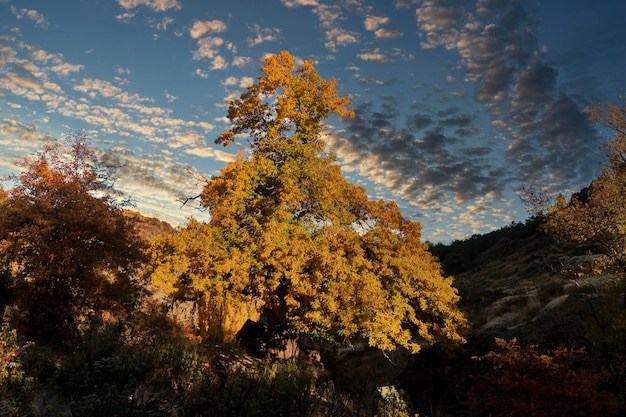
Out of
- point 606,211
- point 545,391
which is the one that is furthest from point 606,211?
point 545,391

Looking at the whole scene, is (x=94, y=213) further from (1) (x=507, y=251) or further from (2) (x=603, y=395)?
(1) (x=507, y=251)

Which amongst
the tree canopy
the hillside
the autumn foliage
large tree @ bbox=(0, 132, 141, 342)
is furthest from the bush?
the tree canopy

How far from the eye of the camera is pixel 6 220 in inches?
524

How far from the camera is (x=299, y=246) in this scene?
52.2 feet

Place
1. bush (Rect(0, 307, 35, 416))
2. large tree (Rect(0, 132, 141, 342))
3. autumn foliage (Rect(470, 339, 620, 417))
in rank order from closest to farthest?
bush (Rect(0, 307, 35, 416)) → autumn foliage (Rect(470, 339, 620, 417)) → large tree (Rect(0, 132, 141, 342))

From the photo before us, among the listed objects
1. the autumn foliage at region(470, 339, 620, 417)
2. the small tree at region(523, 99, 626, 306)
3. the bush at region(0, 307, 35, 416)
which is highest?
the small tree at region(523, 99, 626, 306)

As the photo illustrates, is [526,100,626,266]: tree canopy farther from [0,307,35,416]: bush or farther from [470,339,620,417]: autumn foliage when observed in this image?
[0,307,35,416]: bush

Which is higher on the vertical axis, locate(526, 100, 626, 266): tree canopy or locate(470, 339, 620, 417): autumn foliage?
locate(526, 100, 626, 266): tree canopy

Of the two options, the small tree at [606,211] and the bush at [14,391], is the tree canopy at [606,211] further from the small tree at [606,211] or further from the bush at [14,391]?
the bush at [14,391]

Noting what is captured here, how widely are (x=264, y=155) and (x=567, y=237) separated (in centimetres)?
1532

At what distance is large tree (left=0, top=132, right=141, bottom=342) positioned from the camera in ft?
42.9

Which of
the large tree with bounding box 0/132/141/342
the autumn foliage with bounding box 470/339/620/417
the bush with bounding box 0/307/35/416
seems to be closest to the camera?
the bush with bounding box 0/307/35/416

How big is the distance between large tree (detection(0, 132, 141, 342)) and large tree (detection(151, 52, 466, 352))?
5.29 ft

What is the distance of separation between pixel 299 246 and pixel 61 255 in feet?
27.4
